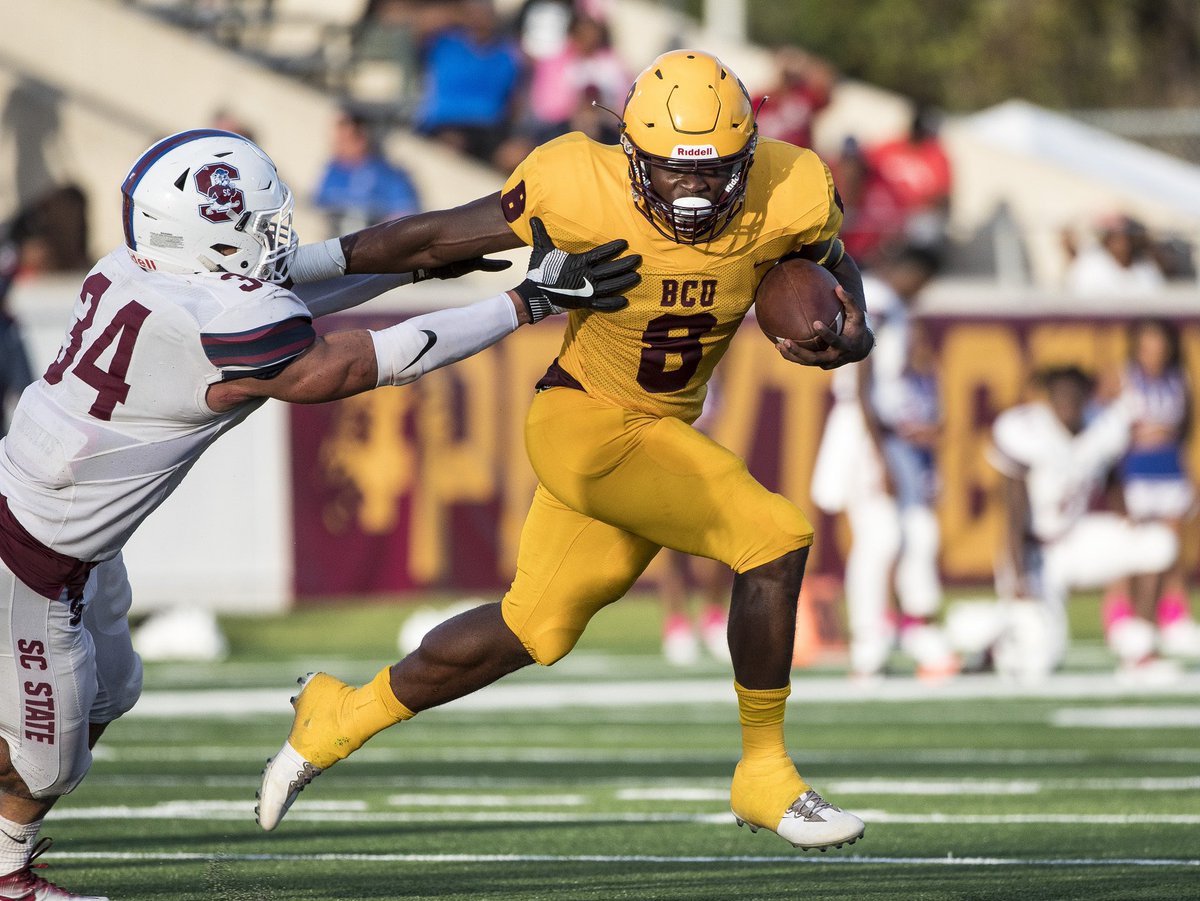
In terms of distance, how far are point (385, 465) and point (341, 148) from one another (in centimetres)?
233

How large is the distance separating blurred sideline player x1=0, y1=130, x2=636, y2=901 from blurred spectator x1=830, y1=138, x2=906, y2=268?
26.0 feet

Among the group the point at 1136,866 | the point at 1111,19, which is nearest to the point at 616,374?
the point at 1136,866

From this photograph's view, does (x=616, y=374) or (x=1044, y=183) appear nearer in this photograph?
(x=616, y=374)

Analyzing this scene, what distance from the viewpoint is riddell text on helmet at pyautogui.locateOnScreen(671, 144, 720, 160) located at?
4574mm

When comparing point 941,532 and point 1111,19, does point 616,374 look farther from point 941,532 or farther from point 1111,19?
point 1111,19

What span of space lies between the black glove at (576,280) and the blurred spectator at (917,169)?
9196 mm

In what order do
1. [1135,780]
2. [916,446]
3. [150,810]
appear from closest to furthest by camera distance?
1. [150,810]
2. [1135,780]
3. [916,446]

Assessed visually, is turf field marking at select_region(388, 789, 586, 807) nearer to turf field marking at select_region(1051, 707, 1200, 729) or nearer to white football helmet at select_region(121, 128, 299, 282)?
white football helmet at select_region(121, 128, 299, 282)

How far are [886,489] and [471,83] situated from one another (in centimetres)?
513

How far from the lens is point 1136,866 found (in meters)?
5.07

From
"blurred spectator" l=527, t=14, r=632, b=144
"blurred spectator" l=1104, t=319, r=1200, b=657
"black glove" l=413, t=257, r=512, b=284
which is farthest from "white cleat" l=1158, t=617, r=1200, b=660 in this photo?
"black glove" l=413, t=257, r=512, b=284

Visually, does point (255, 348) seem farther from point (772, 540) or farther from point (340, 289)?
point (772, 540)

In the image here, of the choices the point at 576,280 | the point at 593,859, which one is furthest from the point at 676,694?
the point at 576,280

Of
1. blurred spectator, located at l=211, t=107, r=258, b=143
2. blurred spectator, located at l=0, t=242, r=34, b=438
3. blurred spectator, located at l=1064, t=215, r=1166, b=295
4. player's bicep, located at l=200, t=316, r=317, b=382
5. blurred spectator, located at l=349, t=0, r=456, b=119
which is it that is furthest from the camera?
blurred spectator, located at l=349, t=0, r=456, b=119
